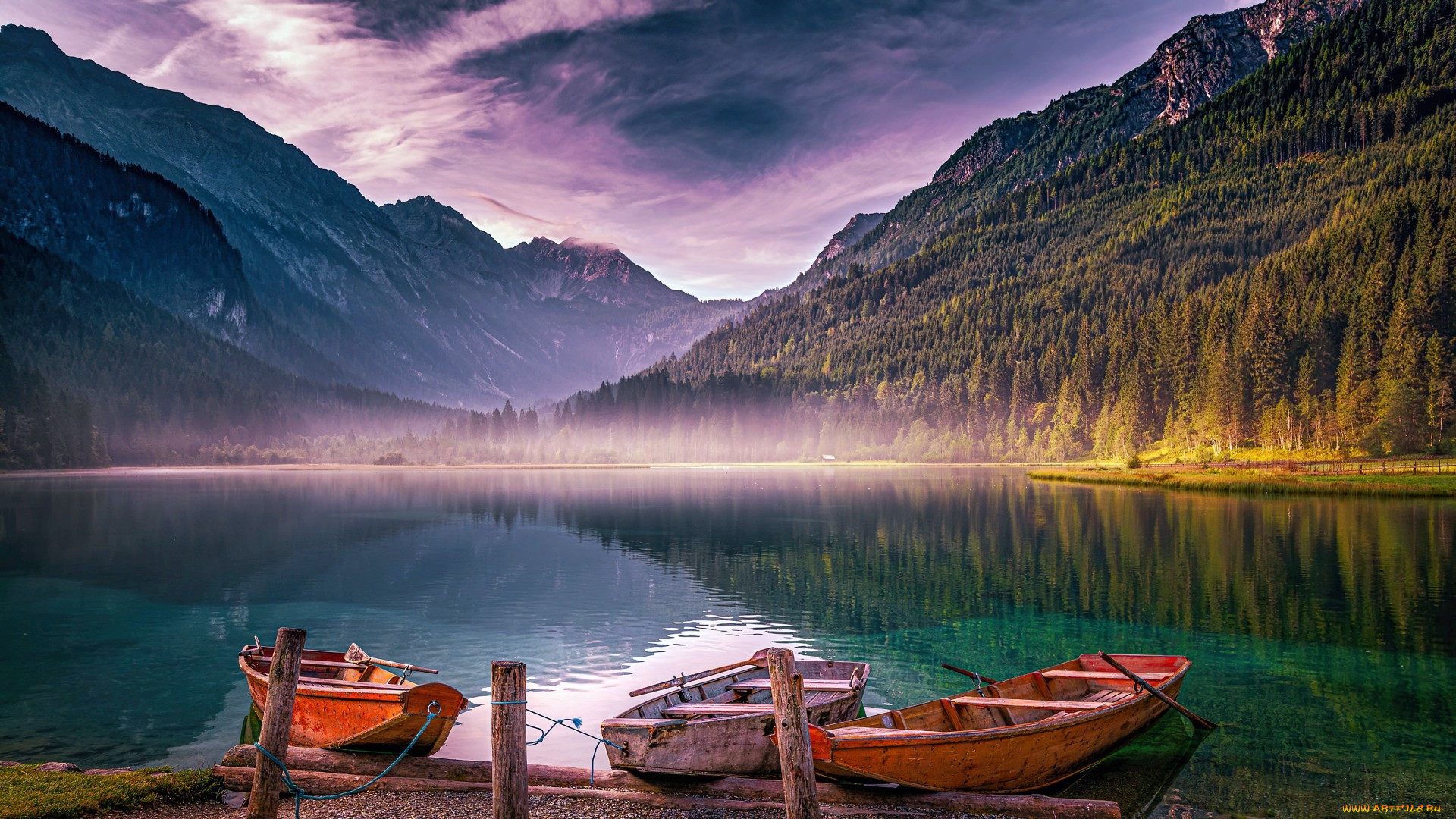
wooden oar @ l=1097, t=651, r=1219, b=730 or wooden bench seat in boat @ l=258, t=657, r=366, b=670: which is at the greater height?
wooden bench seat in boat @ l=258, t=657, r=366, b=670

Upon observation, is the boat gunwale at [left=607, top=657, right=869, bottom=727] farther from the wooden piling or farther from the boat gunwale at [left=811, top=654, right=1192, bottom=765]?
the wooden piling

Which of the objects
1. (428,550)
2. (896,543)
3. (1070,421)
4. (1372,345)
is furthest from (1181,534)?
(1070,421)

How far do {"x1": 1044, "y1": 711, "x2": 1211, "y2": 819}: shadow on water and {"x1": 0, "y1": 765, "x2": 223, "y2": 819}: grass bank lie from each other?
673 inches

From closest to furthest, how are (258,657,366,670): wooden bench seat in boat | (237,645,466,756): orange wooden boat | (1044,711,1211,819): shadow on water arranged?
(237,645,466,756): orange wooden boat, (1044,711,1211,819): shadow on water, (258,657,366,670): wooden bench seat in boat

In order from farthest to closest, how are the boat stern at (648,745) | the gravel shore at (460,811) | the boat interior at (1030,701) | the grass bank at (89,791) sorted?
the boat interior at (1030,701) → the boat stern at (648,745) → the gravel shore at (460,811) → the grass bank at (89,791)

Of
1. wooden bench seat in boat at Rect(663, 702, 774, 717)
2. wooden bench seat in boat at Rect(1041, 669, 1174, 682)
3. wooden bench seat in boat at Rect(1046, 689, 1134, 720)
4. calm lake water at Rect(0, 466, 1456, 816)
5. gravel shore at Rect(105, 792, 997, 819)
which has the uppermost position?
wooden bench seat in boat at Rect(663, 702, 774, 717)

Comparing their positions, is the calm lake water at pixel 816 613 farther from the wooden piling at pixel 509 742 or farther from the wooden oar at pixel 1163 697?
the wooden piling at pixel 509 742

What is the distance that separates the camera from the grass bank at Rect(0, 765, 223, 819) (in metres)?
13.6

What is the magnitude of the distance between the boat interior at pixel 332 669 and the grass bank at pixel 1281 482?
93.0m

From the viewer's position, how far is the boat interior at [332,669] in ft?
67.1

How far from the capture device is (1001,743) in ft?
50.3

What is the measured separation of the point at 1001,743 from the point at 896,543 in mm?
46361

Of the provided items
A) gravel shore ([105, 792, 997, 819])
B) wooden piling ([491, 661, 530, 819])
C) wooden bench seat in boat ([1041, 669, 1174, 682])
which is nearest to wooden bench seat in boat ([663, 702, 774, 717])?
gravel shore ([105, 792, 997, 819])

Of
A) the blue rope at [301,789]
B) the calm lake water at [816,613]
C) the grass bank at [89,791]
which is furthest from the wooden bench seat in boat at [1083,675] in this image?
the grass bank at [89,791]
